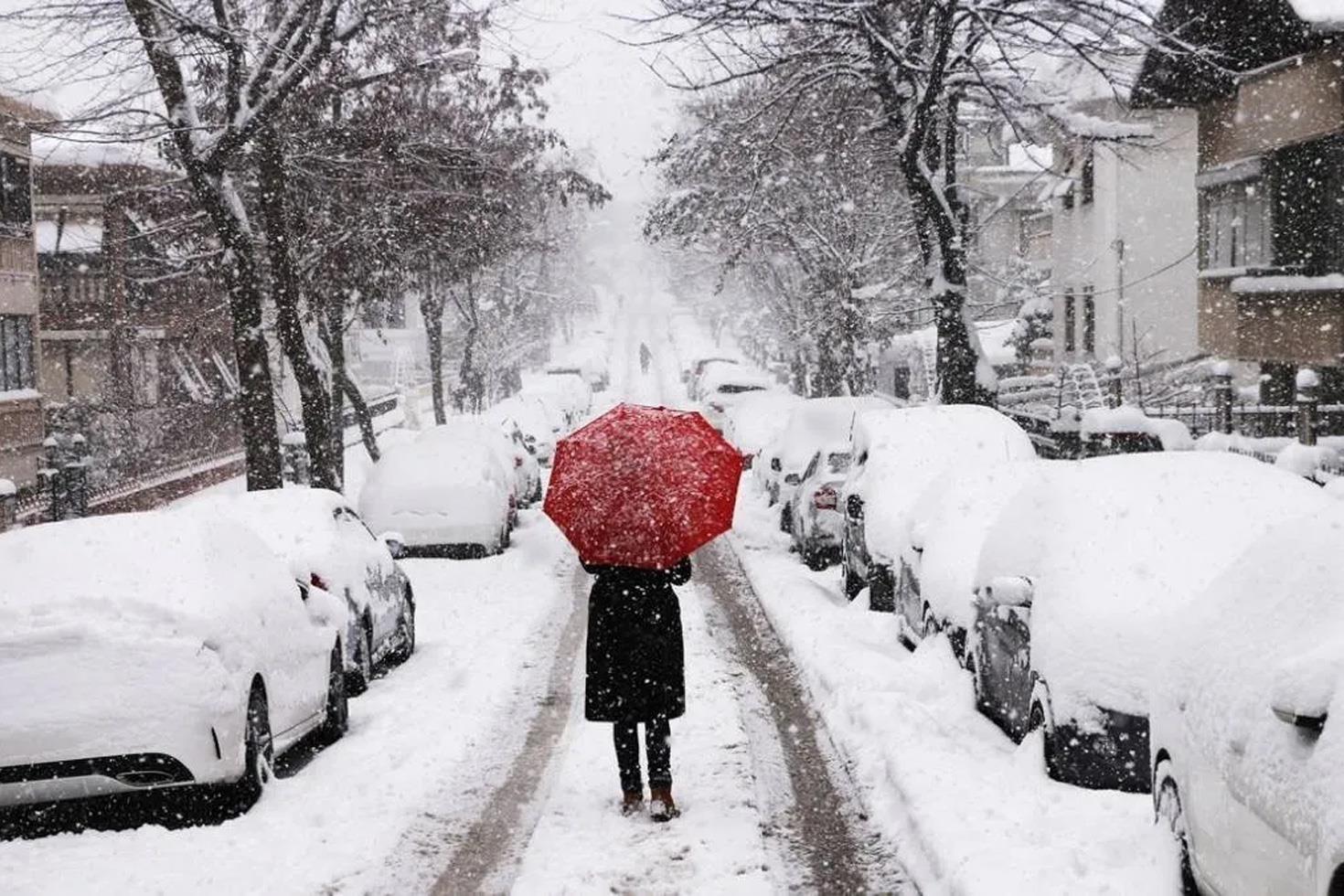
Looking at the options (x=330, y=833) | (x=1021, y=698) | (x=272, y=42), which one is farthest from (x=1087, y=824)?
(x=272, y=42)

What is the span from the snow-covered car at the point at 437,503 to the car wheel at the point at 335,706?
898 centimetres

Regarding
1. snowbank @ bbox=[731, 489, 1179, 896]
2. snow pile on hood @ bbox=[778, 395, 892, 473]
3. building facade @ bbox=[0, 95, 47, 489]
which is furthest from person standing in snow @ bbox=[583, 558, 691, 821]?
building facade @ bbox=[0, 95, 47, 489]

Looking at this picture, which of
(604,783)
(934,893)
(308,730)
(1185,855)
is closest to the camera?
(1185,855)

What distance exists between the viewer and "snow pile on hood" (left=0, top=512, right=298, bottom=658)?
298 inches

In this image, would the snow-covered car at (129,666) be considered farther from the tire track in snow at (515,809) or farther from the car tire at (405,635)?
the car tire at (405,635)

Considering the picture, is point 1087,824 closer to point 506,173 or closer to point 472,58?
point 472,58

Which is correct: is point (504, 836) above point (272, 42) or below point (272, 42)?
below

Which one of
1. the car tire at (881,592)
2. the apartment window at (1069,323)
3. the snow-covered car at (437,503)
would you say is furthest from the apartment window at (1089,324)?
the car tire at (881,592)

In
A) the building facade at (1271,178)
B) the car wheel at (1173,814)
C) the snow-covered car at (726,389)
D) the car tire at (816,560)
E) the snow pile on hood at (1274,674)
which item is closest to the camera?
the snow pile on hood at (1274,674)

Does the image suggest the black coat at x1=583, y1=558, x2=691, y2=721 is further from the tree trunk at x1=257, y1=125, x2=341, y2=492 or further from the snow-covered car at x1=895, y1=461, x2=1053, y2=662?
the tree trunk at x1=257, y1=125, x2=341, y2=492

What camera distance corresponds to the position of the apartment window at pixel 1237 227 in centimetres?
2291

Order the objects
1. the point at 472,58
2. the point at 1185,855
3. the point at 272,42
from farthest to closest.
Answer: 1. the point at 472,58
2. the point at 272,42
3. the point at 1185,855

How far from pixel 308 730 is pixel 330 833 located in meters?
1.99

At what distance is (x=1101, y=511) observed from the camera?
28.5ft
